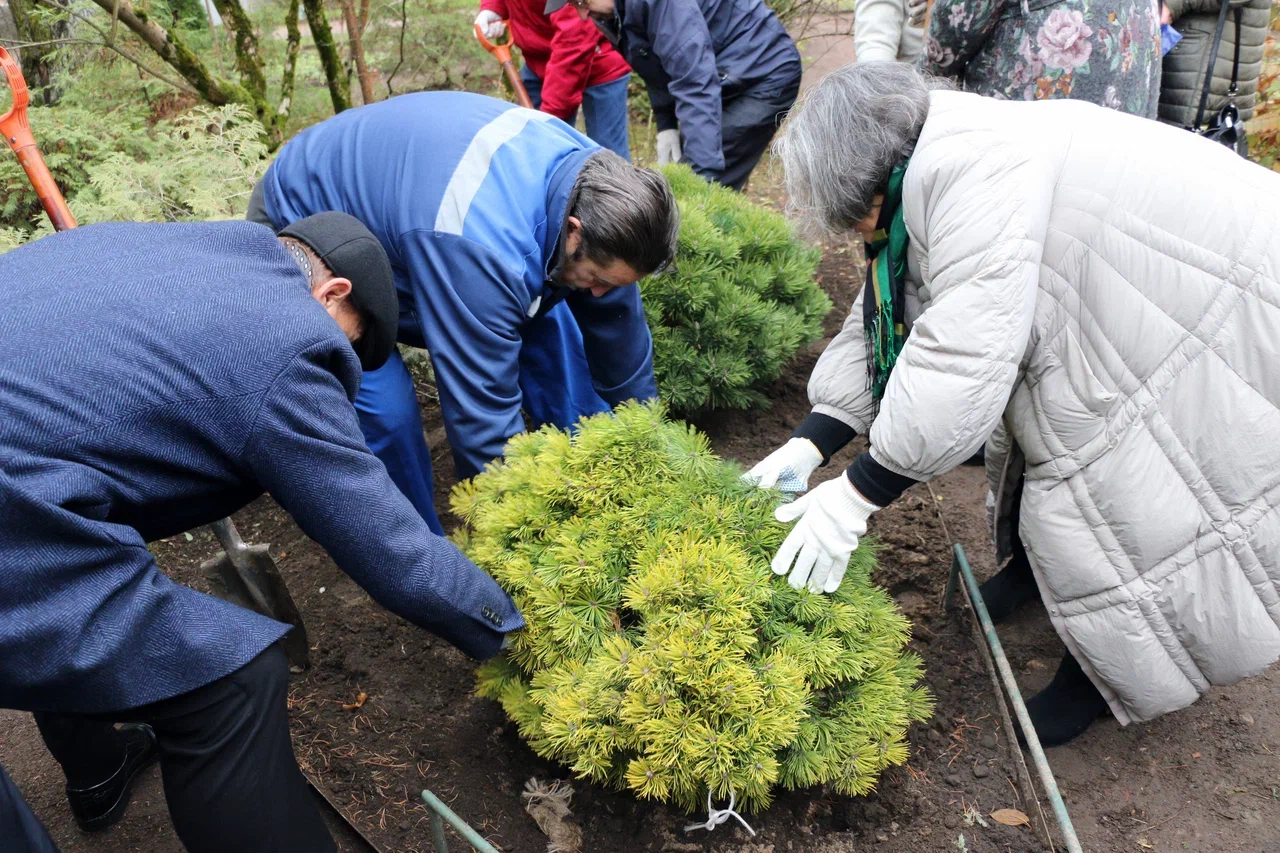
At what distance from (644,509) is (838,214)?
0.75 metres

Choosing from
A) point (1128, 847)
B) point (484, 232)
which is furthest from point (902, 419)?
point (1128, 847)

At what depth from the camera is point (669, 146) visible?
4746 mm

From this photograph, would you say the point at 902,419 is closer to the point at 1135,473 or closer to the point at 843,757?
the point at 1135,473

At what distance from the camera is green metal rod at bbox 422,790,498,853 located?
1601 mm

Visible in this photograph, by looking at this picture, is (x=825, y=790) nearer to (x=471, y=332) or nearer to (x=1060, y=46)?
(x=471, y=332)

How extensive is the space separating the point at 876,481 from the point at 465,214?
1.20 metres

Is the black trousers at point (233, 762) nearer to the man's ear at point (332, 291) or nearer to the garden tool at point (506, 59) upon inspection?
the man's ear at point (332, 291)

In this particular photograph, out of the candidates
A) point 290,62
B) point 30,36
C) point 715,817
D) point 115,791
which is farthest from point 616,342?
point 30,36

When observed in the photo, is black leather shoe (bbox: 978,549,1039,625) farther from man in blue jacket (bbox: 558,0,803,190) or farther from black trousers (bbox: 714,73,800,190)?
black trousers (bbox: 714,73,800,190)

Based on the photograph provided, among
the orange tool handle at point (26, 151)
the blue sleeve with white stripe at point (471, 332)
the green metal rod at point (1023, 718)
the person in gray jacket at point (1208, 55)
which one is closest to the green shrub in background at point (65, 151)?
the orange tool handle at point (26, 151)

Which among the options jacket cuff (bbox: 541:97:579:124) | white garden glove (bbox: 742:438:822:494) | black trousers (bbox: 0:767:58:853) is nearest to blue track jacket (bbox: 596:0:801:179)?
jacket cuff (bbox: 541:97:579:124)

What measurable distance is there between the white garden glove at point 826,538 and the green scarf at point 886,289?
1.25 ft

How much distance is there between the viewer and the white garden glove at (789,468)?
207 centimetres

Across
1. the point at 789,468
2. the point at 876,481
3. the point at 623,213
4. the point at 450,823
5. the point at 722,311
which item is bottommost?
the point at 450,823
